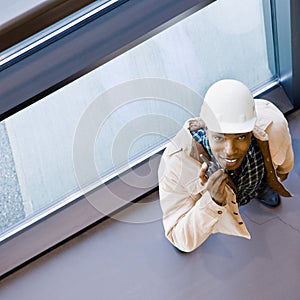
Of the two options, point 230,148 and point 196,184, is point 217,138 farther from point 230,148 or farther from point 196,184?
point 196,184

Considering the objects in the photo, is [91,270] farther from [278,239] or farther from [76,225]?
[278,239]

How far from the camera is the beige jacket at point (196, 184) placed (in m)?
1.50

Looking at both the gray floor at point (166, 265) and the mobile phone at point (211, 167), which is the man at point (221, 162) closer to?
the mobile phone at point (211, 167)

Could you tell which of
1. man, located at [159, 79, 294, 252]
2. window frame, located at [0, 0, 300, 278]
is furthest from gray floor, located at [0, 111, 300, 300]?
window frame, located at [0, 0, 300, 278]

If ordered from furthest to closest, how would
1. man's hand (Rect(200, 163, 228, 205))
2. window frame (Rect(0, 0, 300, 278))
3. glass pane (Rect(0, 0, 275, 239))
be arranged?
glass pane (Rect(0, 0, 275, 239)), man's hand (Rect(200, 163, 228, 205)), window frame (Rect(0, 0, 300, 278))

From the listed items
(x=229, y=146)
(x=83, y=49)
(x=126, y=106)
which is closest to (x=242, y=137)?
(x=229, y=146)

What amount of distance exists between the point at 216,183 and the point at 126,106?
43cm

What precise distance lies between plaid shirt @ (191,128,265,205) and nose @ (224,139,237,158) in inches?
3.3

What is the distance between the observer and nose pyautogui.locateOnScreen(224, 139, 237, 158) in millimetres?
1372

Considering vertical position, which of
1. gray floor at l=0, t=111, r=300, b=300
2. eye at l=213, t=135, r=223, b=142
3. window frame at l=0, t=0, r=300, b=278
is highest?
window frame at l=0, t=0, r=300, b=278

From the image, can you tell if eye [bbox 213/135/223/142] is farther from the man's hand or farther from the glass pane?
the glass pane

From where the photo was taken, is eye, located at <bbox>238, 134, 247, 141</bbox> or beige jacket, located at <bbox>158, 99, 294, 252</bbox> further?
beige jacket, located at <bbox>158, 99, 294, 252</bbox>

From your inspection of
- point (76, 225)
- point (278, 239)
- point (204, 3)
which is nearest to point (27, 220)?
point (76, 225)

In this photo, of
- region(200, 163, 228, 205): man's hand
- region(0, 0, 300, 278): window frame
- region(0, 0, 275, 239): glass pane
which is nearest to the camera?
region(0, 0, 300, 278): window frame
